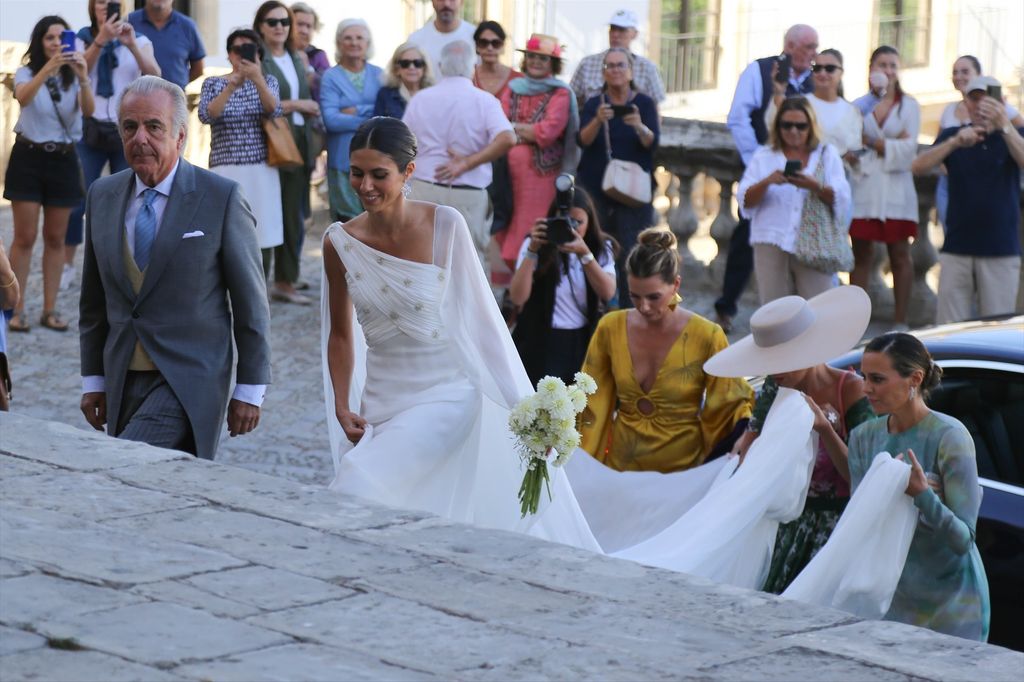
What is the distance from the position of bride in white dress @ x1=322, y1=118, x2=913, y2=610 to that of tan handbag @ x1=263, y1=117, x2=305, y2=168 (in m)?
5.49

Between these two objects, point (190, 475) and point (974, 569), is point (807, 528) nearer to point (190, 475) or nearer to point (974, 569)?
point (974, 569)

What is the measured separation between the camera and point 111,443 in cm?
569

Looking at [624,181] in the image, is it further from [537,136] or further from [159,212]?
[159,212]

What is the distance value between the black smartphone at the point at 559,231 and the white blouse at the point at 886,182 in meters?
3.48

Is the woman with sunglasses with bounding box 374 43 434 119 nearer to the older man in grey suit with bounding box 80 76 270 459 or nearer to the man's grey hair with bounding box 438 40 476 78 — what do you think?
the man's grey hair with bounding box 438 40 476 78

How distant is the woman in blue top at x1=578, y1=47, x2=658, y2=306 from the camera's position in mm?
11719

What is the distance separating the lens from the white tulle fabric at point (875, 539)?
5.79 metres

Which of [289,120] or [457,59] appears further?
[289,120]

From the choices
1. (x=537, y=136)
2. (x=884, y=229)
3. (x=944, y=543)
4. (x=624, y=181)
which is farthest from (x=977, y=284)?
(x=944, y=543)

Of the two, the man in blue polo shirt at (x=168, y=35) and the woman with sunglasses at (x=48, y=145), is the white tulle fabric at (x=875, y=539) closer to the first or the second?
the woman with sunglasses at (x=48, y=145)

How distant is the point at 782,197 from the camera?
11.4 meters

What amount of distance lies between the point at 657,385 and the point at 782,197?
14.1ft

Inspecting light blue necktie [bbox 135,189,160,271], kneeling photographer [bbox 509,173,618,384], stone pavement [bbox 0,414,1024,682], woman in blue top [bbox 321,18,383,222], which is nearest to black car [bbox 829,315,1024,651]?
stone pavement [bbox 0,414,1024,682]

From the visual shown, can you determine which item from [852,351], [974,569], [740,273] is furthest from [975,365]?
[740,273]
